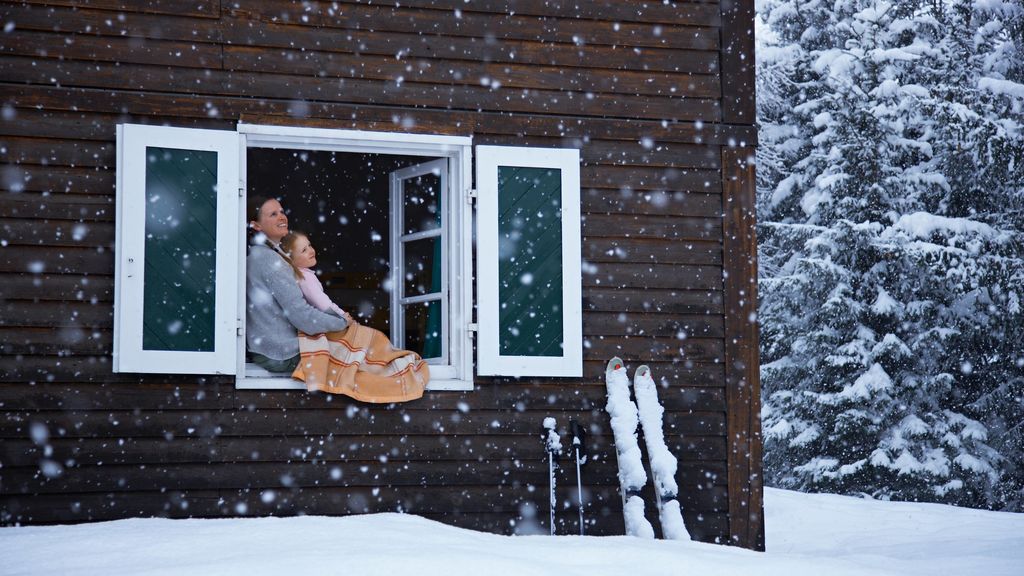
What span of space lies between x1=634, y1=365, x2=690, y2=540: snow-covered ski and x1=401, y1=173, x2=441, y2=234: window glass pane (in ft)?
4.93

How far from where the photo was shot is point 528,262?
20.4 ft

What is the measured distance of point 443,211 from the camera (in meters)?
6.37

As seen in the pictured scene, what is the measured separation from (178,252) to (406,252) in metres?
1.65

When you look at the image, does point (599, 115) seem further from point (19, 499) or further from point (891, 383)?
point (891, 383)

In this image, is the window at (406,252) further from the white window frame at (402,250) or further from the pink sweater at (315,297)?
the pink sweater at (315,297)

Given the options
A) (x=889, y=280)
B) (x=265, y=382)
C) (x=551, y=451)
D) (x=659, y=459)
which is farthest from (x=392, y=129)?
(x=889, y=280)

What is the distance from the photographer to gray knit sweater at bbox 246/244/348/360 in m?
5.92

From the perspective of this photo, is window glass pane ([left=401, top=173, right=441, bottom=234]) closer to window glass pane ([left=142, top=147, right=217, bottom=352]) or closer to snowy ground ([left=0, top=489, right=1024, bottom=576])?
window glass pane ([left=142, top=147, right=217, bottom=352])

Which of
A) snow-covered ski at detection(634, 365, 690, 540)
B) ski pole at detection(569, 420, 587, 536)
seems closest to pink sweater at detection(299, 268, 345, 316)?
ski pole at detection(569, 420, 587, 536)

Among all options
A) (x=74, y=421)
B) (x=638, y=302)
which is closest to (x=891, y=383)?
(x=638, y=302)

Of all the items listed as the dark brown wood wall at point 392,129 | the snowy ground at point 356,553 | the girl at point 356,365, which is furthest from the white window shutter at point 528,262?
the snowy ground at point 356,553

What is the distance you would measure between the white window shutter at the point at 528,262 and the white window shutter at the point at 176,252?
4.17 ft

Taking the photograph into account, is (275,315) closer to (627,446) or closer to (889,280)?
(627,446)

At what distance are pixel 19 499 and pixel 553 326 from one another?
2.73m
